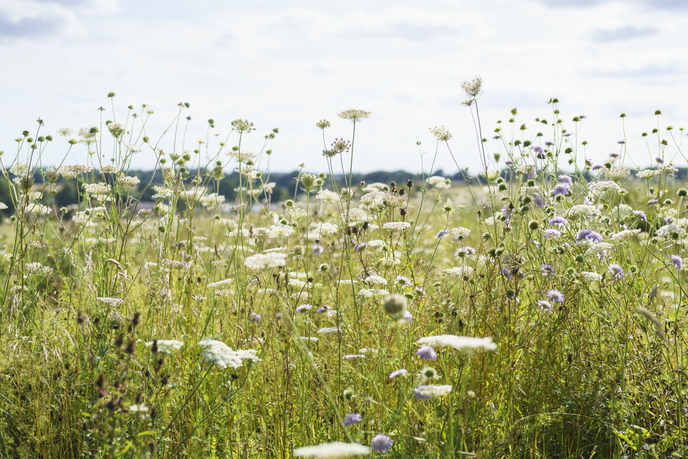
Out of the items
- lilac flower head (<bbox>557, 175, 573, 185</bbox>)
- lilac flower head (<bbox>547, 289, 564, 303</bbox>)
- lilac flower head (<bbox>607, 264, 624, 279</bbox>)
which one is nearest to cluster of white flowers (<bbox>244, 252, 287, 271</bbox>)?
lilac flower head (<bbox>547, 289, 564, 303</bbox>)

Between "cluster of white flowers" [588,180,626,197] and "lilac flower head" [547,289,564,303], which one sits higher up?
"cluster of white flowers" [588,180,626,197]

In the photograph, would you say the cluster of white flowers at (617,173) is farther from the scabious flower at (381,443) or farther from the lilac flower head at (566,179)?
the scabious flower at (381,443)

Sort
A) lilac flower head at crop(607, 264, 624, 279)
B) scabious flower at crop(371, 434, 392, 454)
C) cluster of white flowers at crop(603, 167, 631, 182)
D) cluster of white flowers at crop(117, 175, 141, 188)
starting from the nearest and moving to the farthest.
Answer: scabious flower at crop(371, 434, 392, 454), lilac flower head at crop(607, 264, 624, 279), cluster of white flowers at crop(603, 167, 631, 182), cluster of white flowers at crop(117, 175, 141, 188)

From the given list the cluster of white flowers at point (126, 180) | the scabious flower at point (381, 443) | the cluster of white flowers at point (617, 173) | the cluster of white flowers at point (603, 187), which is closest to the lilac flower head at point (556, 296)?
the cluster of white flowers at point (603, 187)

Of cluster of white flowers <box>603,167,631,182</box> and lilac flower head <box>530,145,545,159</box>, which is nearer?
cluster of white flowers <box>603,167,631,182</box>

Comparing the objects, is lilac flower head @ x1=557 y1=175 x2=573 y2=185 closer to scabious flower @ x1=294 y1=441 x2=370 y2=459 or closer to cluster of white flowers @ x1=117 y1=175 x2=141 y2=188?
scabious flower @ x1=294 y1=441 x2=370 y2=459

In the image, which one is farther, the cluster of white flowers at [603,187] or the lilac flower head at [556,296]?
the cluster of white flowers at [603,187]

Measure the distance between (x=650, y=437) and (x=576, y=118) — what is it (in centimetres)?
308

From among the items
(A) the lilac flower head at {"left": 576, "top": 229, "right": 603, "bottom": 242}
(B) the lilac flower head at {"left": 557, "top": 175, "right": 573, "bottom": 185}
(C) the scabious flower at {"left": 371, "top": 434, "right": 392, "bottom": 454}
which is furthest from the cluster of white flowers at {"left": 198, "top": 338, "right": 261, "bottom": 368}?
(B) the lilac flower head at {"left": 557, "top": 175, "right": 573, "bottom": 185}

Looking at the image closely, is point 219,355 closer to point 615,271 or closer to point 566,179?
point 615,271

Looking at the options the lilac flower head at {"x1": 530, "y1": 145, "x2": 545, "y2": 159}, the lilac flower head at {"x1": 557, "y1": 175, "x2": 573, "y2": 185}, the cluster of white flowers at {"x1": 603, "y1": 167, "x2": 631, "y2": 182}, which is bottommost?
the lilac flower head at {"x1": 557, "y1": 175, "x2": 573, "y2": 185}

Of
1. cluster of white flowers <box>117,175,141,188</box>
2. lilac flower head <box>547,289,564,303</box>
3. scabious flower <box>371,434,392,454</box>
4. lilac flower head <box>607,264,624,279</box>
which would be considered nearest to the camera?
scabious flower <box>371,434,392,454</box>

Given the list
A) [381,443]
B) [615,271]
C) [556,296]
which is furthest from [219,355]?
[615,271]

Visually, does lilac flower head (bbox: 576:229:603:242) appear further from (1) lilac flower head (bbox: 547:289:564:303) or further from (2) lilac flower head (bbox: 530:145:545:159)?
(2) lilac flower head (bbox: 530:145:545:159)
